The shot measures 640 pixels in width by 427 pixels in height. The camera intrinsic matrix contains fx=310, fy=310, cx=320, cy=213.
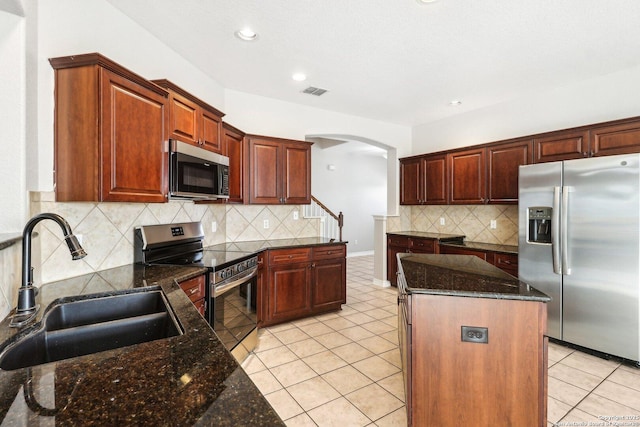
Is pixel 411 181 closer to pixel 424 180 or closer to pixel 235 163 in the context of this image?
pixel 424 180

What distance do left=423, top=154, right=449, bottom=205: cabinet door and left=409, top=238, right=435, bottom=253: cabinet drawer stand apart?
0.63 metres

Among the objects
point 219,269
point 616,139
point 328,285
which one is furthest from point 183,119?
point 616,139

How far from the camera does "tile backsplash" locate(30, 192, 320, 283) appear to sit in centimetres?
180

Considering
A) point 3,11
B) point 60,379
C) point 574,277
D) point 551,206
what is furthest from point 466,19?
point 60,379

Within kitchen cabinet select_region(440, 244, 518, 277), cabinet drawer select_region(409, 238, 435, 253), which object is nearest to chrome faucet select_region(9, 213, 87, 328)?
kitchen cabinet select_region(440, 244, 518, 277)

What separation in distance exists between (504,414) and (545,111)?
362cm

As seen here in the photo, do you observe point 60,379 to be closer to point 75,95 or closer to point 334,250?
point 75,95

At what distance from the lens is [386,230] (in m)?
5.15

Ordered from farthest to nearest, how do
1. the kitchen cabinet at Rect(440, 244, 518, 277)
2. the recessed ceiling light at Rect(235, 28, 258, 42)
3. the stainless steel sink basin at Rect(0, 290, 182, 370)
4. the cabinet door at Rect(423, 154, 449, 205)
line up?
the cabinet door at Rect(423, 154, 449, 205), the kitchen cabinet at Rect(440, 244, 518, 277), the recessed ceiling light at Rect(235, 28, 258, 42), the stainless steel sink basin at Rect(0, 290, 182, 370)

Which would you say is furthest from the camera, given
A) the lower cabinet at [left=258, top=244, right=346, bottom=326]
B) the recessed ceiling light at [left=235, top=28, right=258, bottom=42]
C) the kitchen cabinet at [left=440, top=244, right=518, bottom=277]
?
the kitchen cabinet at [left=440, top=244, right=518, bottom=277]

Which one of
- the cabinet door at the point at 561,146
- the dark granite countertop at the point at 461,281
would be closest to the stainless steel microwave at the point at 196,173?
the dark granite countertop at the point at 461,281

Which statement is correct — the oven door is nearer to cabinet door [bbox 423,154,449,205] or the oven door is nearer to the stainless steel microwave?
the stainless steel microwave

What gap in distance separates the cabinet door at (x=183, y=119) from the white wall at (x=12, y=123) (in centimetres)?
82

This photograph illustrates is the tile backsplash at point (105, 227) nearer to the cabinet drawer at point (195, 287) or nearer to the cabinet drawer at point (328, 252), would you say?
the cabinet drawer at point (195, 287)
